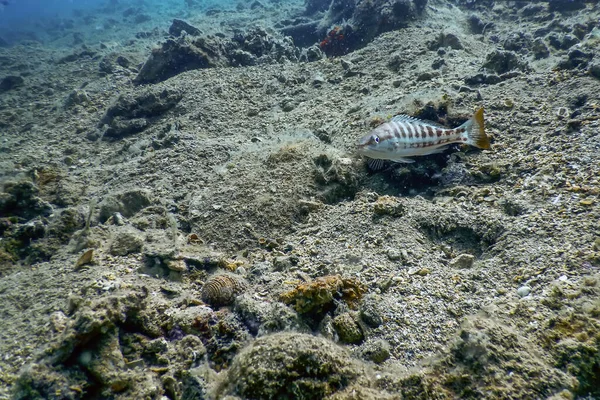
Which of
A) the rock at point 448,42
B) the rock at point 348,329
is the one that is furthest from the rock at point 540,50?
the rock at point 348,329

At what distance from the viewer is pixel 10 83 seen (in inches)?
461

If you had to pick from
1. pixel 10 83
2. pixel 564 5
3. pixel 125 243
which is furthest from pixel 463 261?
pixel 10 83

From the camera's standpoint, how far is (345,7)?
13.6 m

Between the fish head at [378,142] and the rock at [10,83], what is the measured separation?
44.3 ft

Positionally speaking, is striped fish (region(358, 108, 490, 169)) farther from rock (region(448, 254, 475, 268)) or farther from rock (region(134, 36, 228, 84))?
rock (region(134, 36, 228, 84))

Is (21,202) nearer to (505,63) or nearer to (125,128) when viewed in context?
(125,128)

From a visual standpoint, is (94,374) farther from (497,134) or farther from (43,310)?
(497,134)

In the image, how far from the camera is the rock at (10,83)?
1157 centimetres

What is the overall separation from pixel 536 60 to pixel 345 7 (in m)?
8.79

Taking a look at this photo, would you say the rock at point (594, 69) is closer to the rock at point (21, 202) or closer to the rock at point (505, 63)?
the rock at point (505, 63)

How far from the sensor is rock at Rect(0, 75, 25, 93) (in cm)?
1157

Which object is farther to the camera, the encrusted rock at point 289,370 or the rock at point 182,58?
the rock at point 182,58

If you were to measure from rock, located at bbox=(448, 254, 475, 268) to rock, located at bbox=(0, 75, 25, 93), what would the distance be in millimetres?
14711

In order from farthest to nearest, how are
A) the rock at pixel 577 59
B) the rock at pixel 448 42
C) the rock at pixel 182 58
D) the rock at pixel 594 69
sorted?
the rock at pixel 182 58
the rock at pixel 448 42
the rock at pixel 577 59
the rock at pixel 594 69
